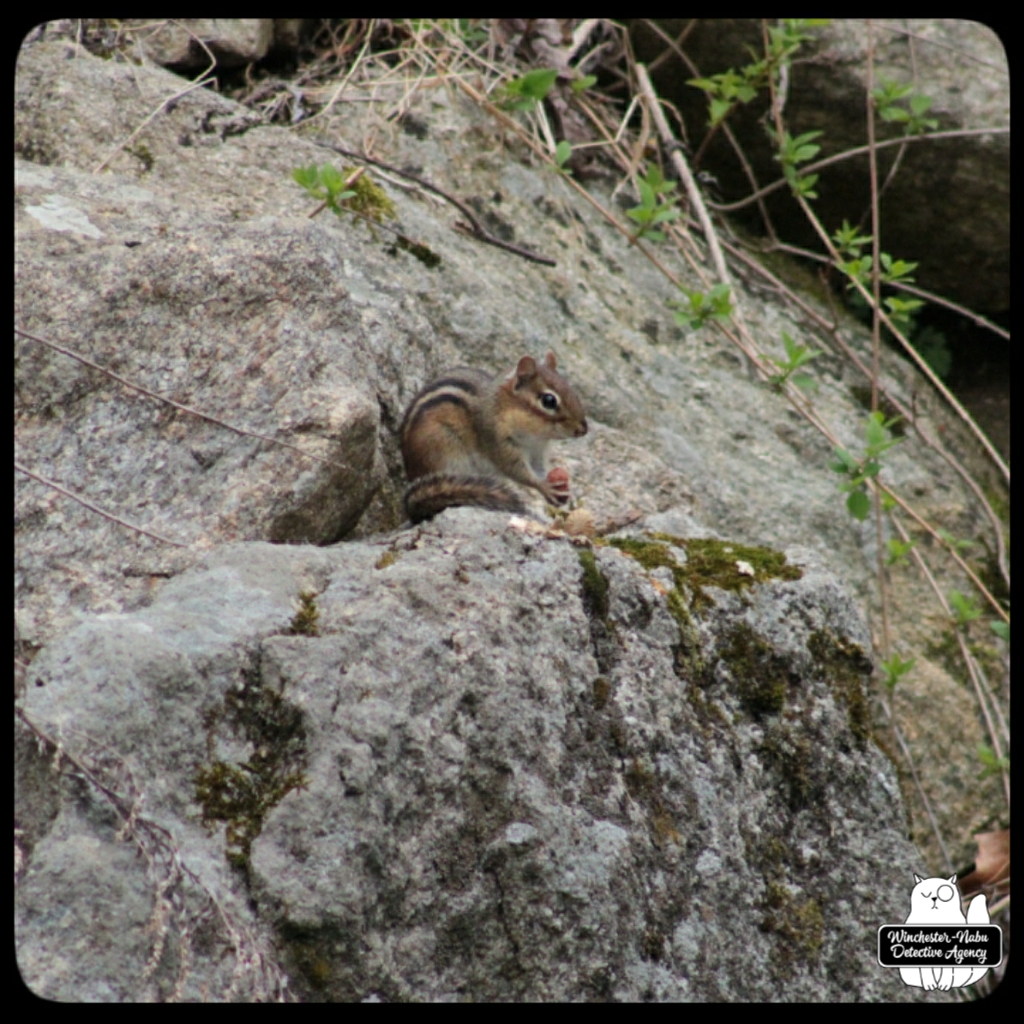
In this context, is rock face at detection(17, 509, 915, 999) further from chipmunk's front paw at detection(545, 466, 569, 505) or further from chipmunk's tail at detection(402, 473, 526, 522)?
chipmunk's front paw at detection(545, 466, 569, 505)

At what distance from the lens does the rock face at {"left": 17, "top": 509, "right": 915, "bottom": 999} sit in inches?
84.1

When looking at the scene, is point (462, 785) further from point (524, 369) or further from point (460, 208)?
point (460, 208)

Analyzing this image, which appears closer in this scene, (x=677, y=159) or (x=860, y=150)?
(x=860, y=150)

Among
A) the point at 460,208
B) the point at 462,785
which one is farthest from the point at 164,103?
the point at 462,785

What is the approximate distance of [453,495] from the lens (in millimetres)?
3525

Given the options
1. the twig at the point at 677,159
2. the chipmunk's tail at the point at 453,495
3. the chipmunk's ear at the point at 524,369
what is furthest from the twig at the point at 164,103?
the twig at the point at 677,159

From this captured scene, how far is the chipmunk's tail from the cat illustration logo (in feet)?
5.43

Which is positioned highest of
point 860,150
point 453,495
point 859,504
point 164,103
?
point 164,103

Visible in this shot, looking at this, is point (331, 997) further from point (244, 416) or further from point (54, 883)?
point (244, 416)

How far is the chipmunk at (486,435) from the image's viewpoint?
11.7ft

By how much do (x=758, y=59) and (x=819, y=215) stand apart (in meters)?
1.09

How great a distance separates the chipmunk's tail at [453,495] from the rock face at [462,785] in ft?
1.61

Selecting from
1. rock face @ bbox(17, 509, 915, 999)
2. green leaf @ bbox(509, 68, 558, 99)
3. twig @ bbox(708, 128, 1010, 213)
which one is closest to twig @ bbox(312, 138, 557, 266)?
green leaf @ bbox(509, 68, 558, 99)

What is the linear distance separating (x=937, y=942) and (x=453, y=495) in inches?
75.1
